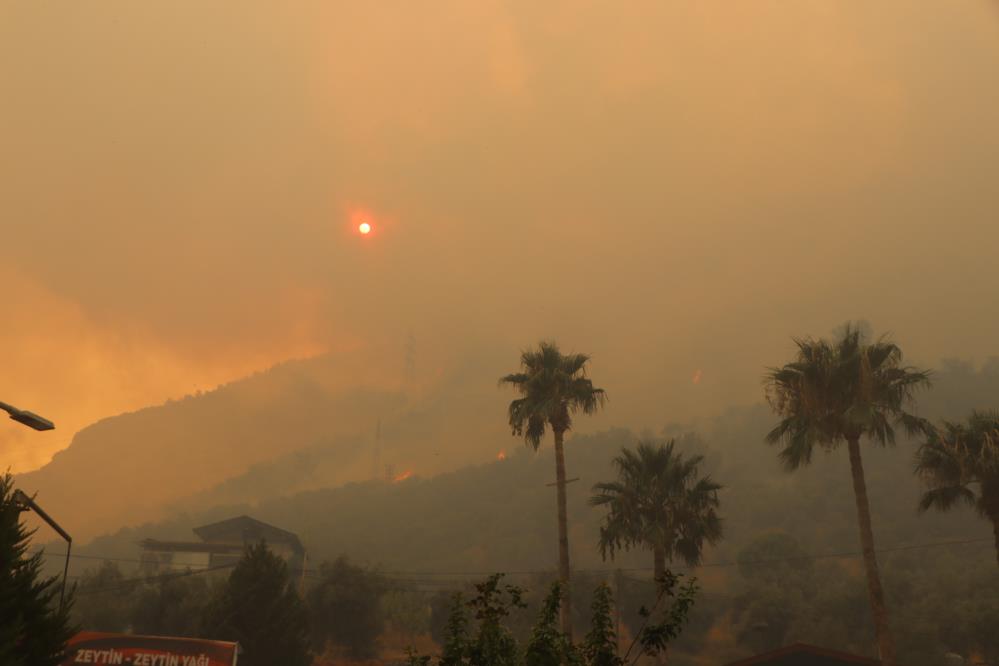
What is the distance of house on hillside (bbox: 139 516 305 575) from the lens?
3172 inches

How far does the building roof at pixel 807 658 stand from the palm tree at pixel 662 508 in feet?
17.9

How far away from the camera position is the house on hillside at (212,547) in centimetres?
8056

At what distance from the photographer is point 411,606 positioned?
73.2 m

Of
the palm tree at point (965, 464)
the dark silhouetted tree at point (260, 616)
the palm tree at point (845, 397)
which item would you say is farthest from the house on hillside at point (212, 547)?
the palm tree at point (965, 464)

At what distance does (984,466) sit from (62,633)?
2952 cm

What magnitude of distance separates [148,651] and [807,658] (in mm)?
28402

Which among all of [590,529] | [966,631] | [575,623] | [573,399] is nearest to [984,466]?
[573,399]

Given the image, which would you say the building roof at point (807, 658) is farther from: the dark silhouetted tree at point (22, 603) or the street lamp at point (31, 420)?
the street lamp at point (31, 420)

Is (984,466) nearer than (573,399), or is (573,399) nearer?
(984,466)

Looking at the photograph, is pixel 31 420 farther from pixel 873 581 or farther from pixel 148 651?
pixel 873 581

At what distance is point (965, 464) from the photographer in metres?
28.8

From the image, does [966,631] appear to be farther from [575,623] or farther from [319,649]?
[319,649]

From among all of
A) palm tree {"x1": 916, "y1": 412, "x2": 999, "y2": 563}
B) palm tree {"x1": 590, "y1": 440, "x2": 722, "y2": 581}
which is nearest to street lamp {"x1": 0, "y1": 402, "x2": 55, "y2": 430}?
palm tree {"x1": 590, "y1": 440, "x2": 722, "y2": 581}

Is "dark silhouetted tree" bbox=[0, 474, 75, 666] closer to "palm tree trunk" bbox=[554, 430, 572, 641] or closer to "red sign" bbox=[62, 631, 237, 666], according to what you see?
"red sign" bbox=[62, 631, 237, 666]
